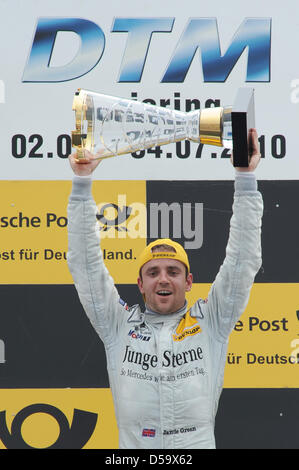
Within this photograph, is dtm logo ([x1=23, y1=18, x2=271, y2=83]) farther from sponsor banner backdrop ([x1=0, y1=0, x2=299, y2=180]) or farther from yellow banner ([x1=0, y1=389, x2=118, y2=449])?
yellow banner ([x1=0, y1=389, x2=118, y2=449])

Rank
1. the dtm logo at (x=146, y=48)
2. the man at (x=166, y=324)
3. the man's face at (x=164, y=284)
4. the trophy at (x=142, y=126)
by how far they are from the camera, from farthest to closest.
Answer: the dtm logo at (x=146, y=48)
the man's face at (x=164, y=284)
the man at (x=166, y=324)
the trophy at (x=142, y=126)

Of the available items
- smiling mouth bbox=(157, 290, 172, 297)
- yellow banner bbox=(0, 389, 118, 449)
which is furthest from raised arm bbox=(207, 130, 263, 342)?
yellow banner bbox=(0, 389, 118, 449)

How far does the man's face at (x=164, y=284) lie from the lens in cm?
223

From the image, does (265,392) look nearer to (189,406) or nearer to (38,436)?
(189,406)

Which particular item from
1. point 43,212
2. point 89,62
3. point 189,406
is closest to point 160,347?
point 189,406

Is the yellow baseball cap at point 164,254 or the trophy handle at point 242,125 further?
the yellow baseball cap at point 164,254

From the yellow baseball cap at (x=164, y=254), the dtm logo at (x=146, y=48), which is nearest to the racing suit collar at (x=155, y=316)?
the yellow baseball cap at (x=164, y=254)

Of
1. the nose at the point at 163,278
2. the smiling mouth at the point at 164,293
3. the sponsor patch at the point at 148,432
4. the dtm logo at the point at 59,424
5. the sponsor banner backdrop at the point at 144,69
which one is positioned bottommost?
the sponsor patch at the point at 148,432

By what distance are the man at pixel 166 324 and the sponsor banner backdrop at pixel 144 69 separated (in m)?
0.52

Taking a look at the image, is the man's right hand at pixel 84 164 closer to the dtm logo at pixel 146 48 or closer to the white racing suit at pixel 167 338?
the white racing suit at pixel 167 338

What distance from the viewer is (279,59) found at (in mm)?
2631

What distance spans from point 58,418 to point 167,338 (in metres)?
0.66

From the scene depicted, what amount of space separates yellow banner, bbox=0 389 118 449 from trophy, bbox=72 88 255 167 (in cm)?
92

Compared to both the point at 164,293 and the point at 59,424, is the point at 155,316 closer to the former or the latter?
the point at 164,293
